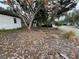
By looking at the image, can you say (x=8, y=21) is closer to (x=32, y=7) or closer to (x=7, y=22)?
(x=7, y=22)

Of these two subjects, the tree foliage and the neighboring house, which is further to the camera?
the tree foliage

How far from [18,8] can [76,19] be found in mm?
35789

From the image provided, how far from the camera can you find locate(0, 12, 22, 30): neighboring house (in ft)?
71.1

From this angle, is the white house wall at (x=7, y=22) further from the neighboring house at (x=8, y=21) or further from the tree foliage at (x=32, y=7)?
the tree foliage at (x=32, y=7)

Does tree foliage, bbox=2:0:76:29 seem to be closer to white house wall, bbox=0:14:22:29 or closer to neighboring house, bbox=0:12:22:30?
neighboring house, bbox=0:12:22:30

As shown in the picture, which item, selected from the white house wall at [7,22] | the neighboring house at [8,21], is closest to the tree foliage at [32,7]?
the neighboring house at [8,21]

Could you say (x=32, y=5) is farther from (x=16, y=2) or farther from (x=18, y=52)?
(x=18, y=52)

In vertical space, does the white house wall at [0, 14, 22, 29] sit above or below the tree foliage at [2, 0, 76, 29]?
below

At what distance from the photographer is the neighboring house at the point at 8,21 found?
2167cm

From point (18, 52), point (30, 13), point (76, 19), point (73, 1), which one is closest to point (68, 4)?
point (73, 1)

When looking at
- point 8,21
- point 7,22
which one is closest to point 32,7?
point 8,21

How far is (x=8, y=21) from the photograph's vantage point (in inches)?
923

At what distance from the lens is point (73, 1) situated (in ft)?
96.7

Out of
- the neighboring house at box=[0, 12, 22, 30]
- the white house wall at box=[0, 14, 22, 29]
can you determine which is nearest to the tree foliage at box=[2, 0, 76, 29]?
the neighboring house at box=[0, 12, 22, 30]
